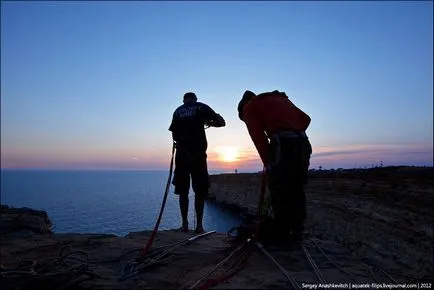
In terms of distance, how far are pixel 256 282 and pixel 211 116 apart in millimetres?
4484

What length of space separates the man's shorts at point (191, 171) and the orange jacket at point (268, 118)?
2.19 meters

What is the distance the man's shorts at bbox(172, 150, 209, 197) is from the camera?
788 cm

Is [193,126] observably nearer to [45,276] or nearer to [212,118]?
[212,118]

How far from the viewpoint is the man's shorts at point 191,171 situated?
788 centimetres

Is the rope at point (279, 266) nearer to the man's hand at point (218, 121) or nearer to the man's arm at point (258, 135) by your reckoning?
the man's arm at point (258, 135)

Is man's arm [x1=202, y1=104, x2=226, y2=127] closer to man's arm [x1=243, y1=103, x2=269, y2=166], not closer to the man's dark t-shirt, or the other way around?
the man's dark t-shirt

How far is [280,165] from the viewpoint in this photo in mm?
5586

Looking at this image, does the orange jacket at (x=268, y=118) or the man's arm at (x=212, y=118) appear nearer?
the orange jacket at (x=268, y=118)

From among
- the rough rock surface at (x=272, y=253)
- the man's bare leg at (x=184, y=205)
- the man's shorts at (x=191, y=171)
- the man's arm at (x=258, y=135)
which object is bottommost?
the rough rock surface at (x=272, y=253)

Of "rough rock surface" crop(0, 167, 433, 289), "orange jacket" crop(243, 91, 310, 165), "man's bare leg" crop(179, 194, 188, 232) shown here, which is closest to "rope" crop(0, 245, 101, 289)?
"rough rock surface" crop(0, 167, 433, 289)

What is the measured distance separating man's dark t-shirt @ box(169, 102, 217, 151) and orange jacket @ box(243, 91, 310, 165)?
6.69 feet

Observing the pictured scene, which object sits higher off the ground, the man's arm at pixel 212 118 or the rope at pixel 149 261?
the man's arm at pixel 212 118

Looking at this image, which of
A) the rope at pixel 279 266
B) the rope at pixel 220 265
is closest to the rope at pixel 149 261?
the rope at pixel 220 265

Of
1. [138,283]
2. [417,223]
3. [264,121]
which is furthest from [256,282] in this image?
[417,223]
